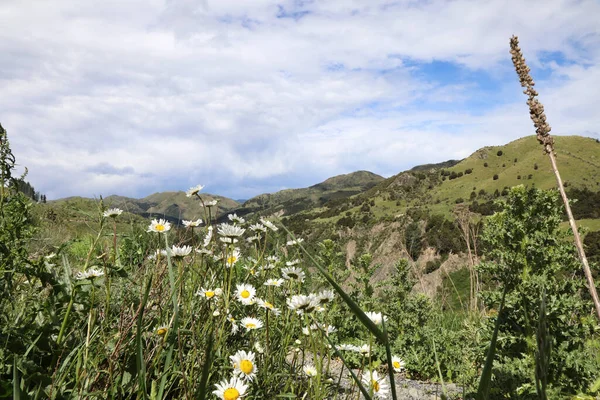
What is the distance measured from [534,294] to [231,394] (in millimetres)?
2591

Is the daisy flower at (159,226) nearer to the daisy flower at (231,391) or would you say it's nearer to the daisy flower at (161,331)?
the daisy flower at (161,331)

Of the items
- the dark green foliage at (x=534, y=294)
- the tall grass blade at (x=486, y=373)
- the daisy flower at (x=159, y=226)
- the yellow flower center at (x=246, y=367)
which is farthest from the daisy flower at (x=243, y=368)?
the dark green foliage at (x=534, y=294)

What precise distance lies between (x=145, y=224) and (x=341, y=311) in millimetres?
2881

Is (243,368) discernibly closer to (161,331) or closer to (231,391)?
(231,391)

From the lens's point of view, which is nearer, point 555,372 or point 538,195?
point 555,372

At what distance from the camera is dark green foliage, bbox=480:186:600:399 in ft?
9.65

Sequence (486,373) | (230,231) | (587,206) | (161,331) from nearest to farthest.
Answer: (486,373)
(161,331)
(230,231)
(587,206)

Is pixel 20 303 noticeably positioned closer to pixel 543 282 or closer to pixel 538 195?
pixel 543 282

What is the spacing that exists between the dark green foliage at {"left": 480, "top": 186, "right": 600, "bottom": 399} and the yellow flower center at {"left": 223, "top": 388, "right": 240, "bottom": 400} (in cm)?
198

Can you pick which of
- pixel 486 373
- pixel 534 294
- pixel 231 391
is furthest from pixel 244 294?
pixel 534 294

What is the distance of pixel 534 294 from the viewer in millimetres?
3211

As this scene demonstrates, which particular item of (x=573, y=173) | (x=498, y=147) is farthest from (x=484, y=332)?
(x=498, y=147)

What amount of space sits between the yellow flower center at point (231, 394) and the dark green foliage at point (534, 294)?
77.8 inches

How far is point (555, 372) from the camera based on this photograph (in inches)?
118
